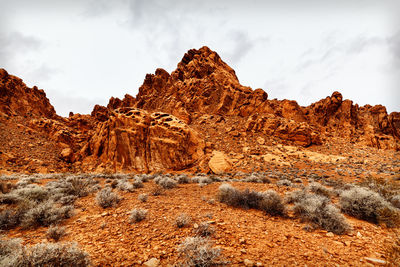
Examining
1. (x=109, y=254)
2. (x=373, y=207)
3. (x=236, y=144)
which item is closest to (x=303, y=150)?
(x=236, y=144)

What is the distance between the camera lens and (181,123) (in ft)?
66.6

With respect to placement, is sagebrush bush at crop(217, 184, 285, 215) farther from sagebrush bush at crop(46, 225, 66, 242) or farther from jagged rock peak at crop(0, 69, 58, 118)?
jagged rock peak at crop(0, 69, 58, 118)

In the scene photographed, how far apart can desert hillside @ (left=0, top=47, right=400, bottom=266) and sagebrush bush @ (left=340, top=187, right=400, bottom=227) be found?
0.11 ft

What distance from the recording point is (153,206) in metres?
5.43

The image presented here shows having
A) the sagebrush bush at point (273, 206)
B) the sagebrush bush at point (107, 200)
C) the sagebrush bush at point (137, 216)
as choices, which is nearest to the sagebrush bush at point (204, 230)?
the sagebrush bush at point (137, 216)

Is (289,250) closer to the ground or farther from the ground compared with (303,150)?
closer to the ground

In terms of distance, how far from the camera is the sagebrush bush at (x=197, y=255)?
8.26 ft

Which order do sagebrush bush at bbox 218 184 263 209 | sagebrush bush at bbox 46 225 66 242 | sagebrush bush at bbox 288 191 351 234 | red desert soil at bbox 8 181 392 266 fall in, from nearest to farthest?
red desert soil at bbox 8 181 392 266, sagebrush bush at bbox 46 225 66 242, sagebrush bush at bbox 288 191 351 234, sagebrush bush at bbox 218 184 263 209

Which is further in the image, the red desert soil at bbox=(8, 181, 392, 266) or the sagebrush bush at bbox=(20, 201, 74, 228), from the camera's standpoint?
the sagebrush bush at bbox=(20, 201, 74, 228)

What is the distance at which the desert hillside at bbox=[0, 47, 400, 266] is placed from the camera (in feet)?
10.3

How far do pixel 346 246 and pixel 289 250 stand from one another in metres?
1.40

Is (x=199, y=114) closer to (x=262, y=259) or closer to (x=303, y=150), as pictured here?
(x=303, y=150)

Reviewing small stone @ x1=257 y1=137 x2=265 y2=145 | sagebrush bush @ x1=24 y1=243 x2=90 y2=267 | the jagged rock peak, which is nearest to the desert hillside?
sagebrush bush @ x1=24 y1=243 x2=90 y2=267

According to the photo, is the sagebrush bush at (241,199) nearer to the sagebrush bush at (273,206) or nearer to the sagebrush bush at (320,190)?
the sagebrush bush at (273,206)
